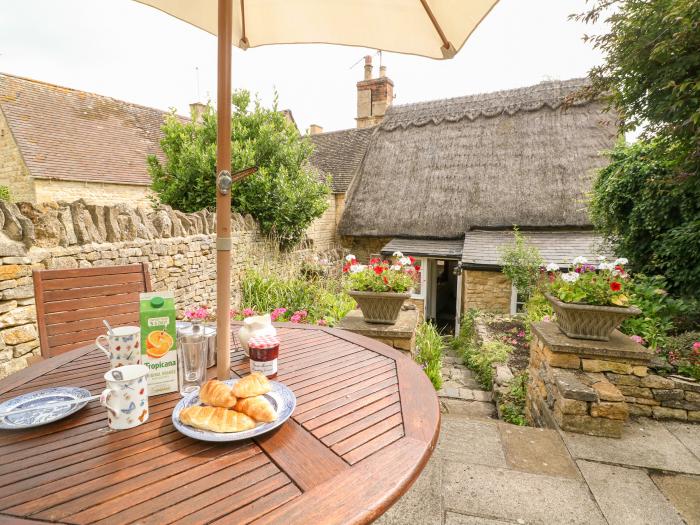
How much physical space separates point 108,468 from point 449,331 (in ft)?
31.2

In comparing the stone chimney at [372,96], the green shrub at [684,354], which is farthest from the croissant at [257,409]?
the stone chimney at [372,96]

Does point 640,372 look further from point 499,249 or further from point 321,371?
point 499,249

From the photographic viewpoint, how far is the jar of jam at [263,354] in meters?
1.35

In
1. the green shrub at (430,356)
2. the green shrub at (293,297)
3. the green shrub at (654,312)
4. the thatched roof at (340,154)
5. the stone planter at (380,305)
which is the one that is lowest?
the green shrub at (430,356)

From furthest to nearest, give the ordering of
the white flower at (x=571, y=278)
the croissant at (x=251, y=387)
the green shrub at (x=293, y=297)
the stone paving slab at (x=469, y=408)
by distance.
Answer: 1. the green shrub at (x=293, y=297)
2. the stone paving slab at (x=469, y=408)
3. the white flower at (x=571, y=278)
4. the croissant at (x=251, y=387)

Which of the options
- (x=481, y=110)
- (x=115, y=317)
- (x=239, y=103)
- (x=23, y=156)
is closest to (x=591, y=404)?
(x=115, y=317)

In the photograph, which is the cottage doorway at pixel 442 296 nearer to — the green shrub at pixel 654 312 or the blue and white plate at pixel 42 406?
the green shrub at pixel 654 312

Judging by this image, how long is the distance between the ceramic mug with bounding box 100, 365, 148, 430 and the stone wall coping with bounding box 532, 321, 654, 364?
250 centimetres

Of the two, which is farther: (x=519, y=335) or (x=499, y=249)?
(x=499, y=249)

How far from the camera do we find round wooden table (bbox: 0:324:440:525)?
75 cm

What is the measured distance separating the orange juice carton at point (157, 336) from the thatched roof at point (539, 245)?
7.26 m

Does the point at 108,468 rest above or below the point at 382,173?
below

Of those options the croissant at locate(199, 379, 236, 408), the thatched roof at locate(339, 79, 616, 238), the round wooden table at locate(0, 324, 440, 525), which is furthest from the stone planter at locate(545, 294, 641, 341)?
the thatched roof at locate(339, 79, 616, 238)

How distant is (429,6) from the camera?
63.9 inches
